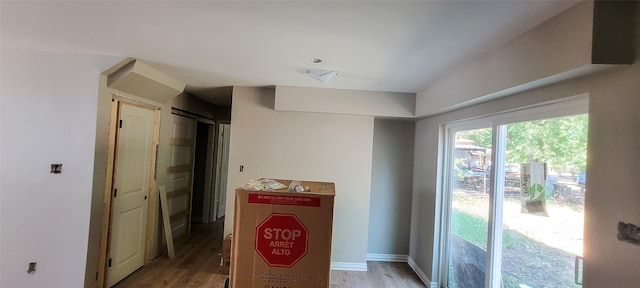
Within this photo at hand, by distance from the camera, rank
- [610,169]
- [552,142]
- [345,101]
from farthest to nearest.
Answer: [345,101] < [552,142] < [610,169]

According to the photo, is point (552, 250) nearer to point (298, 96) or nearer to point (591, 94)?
point (591, 94)

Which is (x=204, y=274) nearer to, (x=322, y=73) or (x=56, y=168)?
(x=56, y=168)

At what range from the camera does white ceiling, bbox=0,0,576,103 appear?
5.20ft

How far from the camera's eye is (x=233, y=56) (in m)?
2.54

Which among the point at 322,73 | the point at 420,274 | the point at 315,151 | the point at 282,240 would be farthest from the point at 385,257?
the point at 282,240

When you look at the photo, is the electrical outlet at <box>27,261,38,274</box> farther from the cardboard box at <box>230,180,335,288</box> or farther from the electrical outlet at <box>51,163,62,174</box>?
the cardboard box at <box>230,180,335,288</box>

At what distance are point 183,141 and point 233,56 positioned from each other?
258cm

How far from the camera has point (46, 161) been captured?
260 cm

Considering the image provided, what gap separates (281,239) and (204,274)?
3.01 meters

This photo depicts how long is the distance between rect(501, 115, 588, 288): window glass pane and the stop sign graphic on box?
163 centimetres

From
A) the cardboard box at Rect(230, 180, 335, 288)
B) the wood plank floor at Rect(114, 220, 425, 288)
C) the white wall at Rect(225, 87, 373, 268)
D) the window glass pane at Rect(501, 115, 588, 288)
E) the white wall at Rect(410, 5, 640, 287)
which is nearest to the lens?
the cardboard box at Rect(230, 180, 335, 288)

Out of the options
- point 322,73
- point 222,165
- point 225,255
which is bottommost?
point 225,255

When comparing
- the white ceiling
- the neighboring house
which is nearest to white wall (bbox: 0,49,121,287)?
the neighboring house

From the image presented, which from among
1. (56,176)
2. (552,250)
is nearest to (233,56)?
(56,176)
